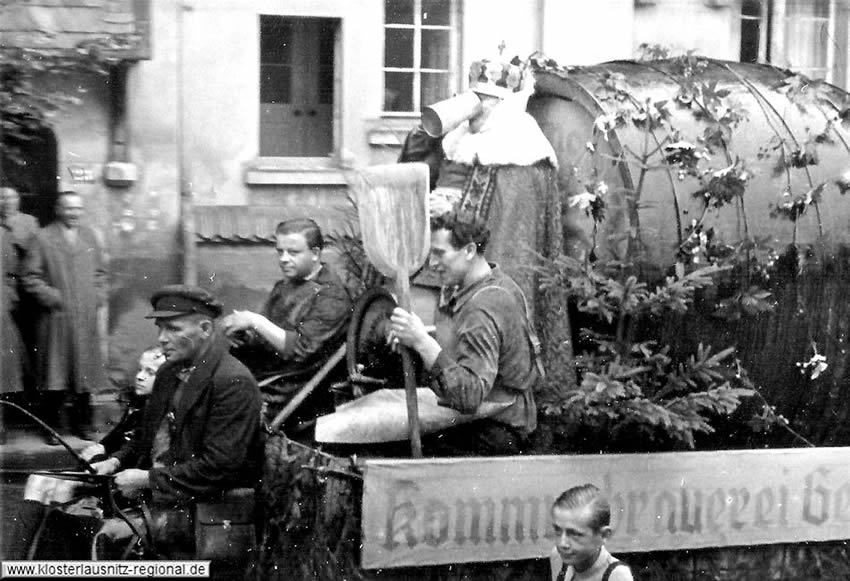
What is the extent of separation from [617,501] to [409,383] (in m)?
0.83

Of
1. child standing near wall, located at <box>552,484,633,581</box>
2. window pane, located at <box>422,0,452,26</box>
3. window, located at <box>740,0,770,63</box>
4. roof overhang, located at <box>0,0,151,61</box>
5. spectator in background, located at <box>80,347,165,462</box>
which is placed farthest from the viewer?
window, located at <box>740,0,770,63</box>

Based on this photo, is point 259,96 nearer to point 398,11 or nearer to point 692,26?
point 398,11

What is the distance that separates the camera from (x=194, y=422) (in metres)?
4.49

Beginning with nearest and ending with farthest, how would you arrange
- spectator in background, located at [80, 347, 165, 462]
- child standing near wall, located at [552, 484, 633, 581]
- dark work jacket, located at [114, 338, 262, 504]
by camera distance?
child standing near wall, located at [552, 484, 633, 581]
dark work jacket, located at [114, 338, 262, 504]
spectator in background, located at [80, 347, 165, 462]

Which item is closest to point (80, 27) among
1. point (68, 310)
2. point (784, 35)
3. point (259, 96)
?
point (259, 96)

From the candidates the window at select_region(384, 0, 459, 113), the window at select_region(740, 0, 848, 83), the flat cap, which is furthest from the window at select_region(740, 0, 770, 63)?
the flat cap

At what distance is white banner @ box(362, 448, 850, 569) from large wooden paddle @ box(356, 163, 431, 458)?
190 mm

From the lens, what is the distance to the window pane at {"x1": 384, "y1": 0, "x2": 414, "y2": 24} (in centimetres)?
578

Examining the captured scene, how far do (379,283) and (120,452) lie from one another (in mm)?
1079

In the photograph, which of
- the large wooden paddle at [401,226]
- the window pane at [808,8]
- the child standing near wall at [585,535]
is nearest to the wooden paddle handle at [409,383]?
the large wooden paddle at [401,226]

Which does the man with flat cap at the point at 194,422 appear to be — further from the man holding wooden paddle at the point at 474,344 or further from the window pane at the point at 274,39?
the window pane at the point at 274,39

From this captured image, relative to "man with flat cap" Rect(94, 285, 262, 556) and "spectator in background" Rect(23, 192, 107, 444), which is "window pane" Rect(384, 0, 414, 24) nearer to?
"spectator in background" Rect(23, 192, 107, 444)

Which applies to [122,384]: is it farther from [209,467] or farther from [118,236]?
[209,467]

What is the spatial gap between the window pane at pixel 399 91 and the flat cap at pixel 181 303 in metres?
1.57
